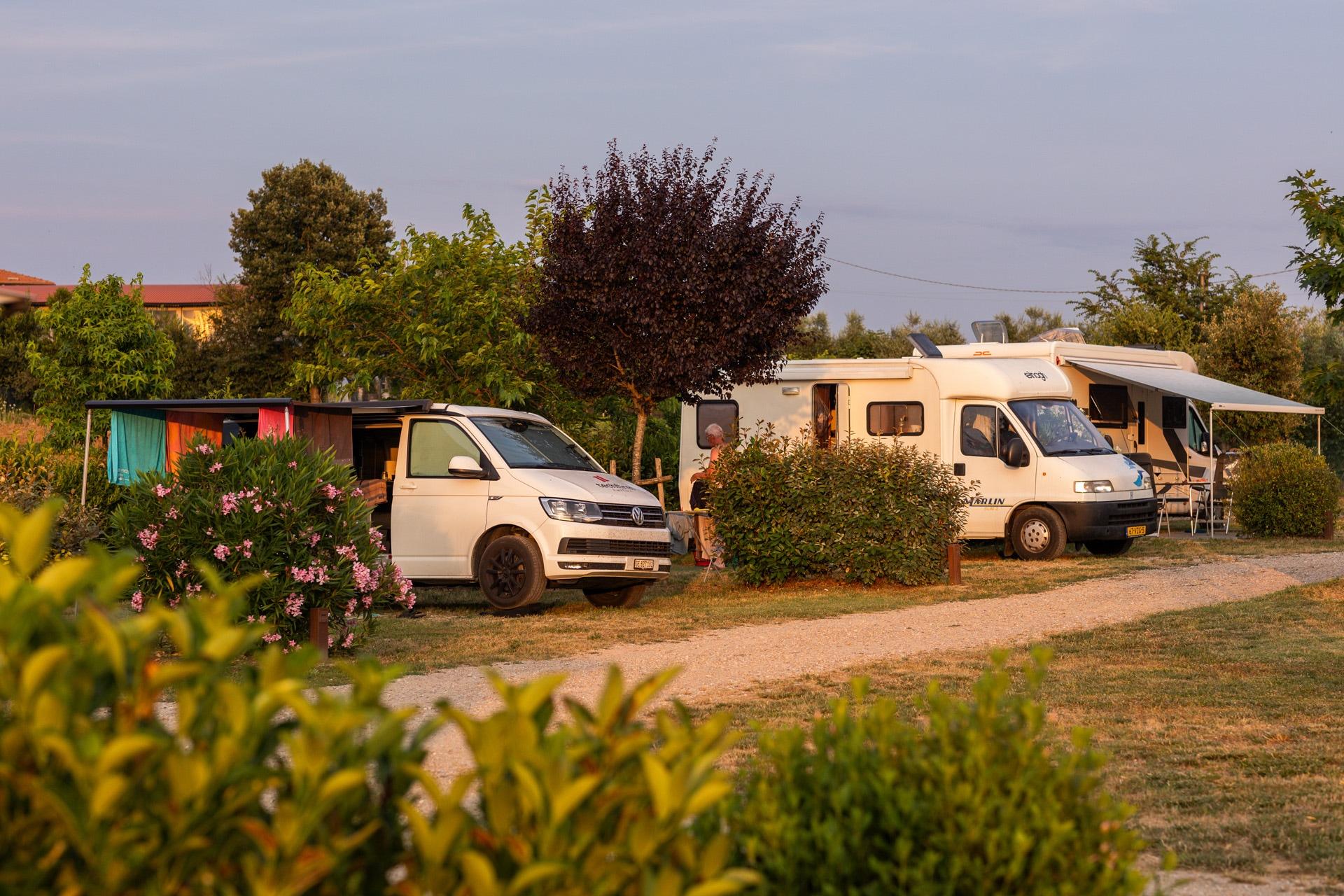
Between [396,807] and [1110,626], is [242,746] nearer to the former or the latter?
[396,807]

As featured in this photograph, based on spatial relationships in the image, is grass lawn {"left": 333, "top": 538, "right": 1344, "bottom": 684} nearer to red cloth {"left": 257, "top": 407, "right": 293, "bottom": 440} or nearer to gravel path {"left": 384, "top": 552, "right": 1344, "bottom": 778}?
gravel path {"left": 384, "top": 552, "right": 1344, "bottom": 778}

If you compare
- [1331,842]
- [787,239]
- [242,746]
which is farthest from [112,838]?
[787,239]

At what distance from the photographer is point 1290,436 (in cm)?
3462

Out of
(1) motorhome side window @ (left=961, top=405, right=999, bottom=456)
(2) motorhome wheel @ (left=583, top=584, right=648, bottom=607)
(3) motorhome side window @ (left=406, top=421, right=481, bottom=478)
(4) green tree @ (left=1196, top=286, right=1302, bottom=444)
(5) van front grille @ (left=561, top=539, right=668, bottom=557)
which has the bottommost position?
(2) motorhome wheel @ (left=583, top=584, right=648, bottom=607)

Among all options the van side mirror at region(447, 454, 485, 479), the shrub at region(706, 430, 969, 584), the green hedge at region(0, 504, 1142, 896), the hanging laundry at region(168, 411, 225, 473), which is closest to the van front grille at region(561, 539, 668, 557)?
the van side mirror at region(447, 454, 485, 479)

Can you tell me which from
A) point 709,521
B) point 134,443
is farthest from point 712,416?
point 134,443

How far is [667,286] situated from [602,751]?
1514 cm

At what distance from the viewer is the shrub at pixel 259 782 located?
1.79 meters

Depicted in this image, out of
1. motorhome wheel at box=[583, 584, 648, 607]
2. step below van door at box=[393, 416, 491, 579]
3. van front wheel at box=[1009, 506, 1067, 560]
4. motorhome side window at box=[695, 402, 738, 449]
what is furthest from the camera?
motorhome side window at box=[695, 402, 738, 449]

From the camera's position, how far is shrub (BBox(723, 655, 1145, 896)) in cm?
245

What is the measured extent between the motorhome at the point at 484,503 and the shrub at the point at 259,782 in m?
10.2

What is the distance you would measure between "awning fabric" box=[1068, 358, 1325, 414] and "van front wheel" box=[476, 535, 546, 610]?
11201 millimetres

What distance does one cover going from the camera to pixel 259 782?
6.46 ft

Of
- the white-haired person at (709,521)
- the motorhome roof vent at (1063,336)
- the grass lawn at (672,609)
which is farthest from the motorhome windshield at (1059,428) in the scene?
the white-haired person at (709,521)
